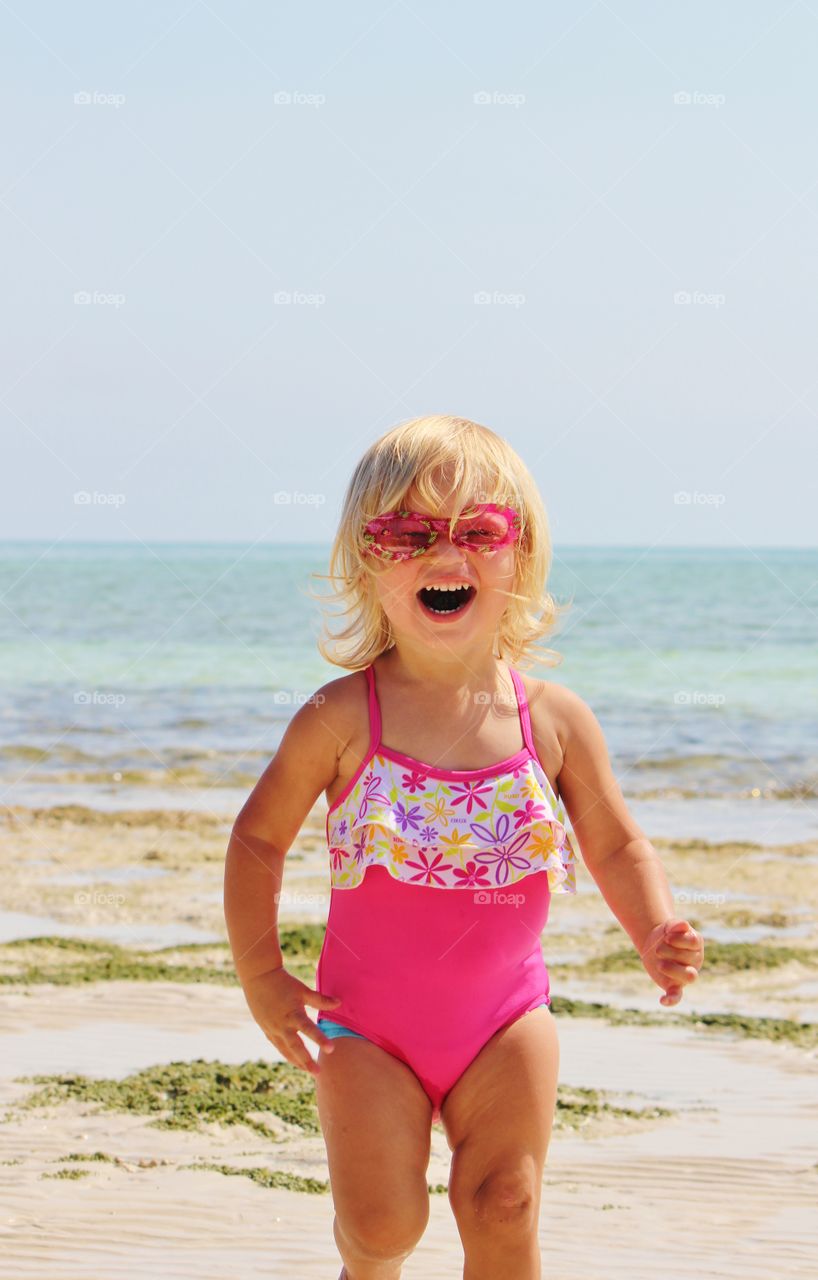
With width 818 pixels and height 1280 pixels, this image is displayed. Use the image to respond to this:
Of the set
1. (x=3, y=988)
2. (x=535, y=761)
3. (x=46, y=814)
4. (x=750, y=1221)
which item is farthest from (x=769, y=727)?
(x=535, y=761)

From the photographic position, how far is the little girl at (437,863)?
2.85 meters

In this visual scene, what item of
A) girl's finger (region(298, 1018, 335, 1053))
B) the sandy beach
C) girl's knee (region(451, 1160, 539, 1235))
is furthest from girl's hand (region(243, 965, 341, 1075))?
the sandy beach

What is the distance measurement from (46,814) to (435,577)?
26.8 feet

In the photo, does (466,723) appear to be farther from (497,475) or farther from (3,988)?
(3,988)

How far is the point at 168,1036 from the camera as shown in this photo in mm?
5594

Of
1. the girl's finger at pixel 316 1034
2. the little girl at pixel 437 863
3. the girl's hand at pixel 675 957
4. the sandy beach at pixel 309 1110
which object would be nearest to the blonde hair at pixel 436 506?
the little girl at pixel 437 863

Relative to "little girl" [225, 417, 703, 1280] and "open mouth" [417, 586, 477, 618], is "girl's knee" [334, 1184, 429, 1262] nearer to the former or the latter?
"little girl" [225, 417, 703, 1280]

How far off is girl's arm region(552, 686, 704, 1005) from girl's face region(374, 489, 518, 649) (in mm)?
290

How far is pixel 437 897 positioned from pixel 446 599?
0.62 meters

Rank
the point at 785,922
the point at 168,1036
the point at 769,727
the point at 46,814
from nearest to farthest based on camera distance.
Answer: the point at 168,1036 < the point at 785,922 < the point at 46,814 < the point at 769,727

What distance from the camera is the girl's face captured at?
3.11 meters

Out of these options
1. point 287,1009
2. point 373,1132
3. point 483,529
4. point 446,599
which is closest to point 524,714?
point 446,599

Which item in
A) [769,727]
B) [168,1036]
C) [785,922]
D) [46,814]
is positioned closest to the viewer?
[168,1036]

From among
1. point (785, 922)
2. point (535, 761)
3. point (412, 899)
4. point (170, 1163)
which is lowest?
point (785, 922)
